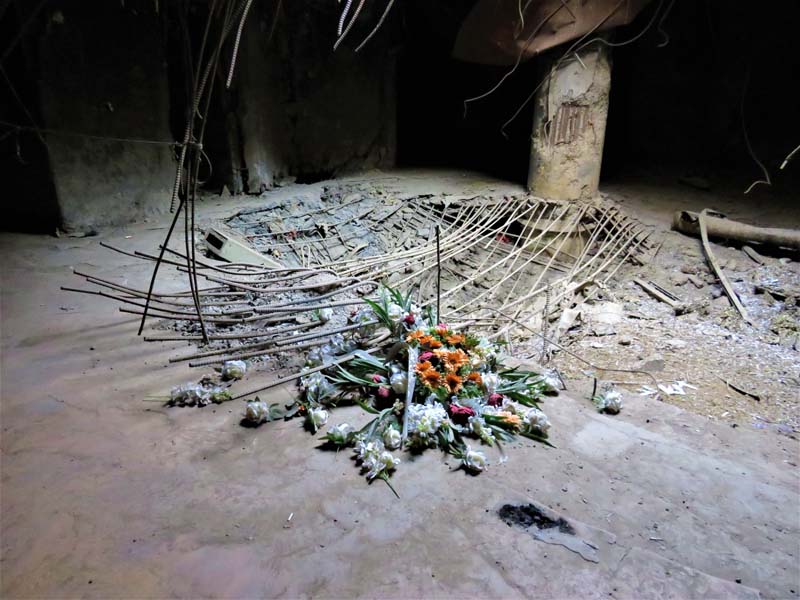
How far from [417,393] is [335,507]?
0.50 m

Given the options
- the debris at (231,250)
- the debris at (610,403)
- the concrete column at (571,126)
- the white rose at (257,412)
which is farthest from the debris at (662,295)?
the white rose at (257,412)

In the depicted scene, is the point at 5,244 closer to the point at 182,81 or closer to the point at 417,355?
Answer: the point at 182,81

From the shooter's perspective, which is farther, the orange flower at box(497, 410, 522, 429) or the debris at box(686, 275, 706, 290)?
the debris at box(686, 275, 706, 290)

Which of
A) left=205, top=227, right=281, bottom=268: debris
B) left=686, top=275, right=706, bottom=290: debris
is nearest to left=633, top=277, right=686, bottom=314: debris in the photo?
left=686, top=275, right=706, bottom=290: debris

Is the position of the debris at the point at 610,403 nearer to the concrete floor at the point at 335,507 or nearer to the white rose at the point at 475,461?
the concrete floor at the point at 335,507

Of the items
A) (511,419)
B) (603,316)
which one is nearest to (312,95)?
(603,316)

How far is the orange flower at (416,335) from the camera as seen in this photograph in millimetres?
1712

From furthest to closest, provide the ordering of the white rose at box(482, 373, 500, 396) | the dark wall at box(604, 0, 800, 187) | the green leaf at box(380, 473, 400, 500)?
1. the dark wall at box(604, 0, 800, 187)
2. the white rose at box(482, 373, 500, 396)
3. the green leaf at box(380, 473, 400, 500)

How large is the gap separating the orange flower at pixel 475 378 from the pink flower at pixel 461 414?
122 mm

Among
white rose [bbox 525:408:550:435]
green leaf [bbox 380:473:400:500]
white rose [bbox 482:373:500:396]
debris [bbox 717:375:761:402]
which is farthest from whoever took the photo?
debris [bbox 717:375:761:402]

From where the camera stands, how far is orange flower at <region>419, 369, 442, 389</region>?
62.7 inches

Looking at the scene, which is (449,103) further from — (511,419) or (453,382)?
(511,419)

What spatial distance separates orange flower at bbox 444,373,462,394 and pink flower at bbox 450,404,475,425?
0.07 meters

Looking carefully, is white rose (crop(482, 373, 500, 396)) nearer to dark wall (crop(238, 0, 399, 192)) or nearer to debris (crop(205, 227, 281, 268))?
debris (crop(205, 227, 281, 268))
